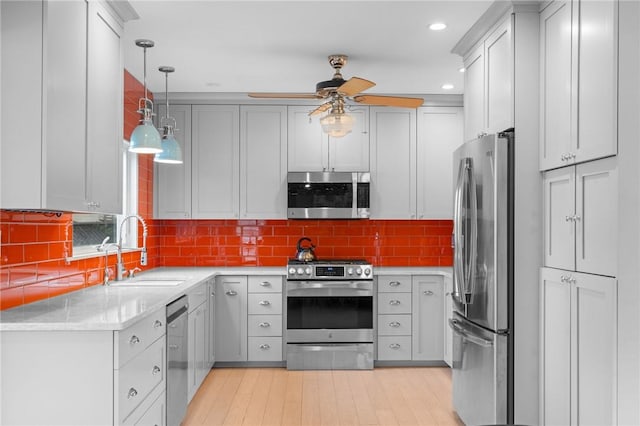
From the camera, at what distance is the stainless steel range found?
17.1ft

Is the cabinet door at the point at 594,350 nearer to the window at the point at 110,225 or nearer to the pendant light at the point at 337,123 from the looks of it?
the pendant light at the point at 337,123

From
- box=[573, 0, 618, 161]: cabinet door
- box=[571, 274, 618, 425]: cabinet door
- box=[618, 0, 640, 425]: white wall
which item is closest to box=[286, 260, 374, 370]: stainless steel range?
box=[571, 274, 618, 425]: cabinet door

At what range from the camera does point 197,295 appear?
441cm

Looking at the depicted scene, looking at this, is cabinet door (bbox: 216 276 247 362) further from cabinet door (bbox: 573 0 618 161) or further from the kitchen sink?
cabinet door (bbox: 573 0 618 161)

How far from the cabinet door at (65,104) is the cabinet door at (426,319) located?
344 centimetres

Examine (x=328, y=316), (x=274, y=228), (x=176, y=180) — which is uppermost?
(x=176, y=180)

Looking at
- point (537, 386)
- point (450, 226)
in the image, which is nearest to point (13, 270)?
point (537, 386)

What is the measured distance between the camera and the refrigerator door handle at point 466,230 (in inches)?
134

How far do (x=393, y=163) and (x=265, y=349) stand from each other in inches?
87.7

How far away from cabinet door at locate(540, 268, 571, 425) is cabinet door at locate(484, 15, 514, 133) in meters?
0.92

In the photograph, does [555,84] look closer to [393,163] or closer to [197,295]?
[393,163]

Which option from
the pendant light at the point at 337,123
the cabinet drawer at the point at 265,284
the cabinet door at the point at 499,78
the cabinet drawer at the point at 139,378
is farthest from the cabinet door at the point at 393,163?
the cabinet drawer at the point at 139,378

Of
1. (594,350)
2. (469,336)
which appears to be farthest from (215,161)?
(594,350)

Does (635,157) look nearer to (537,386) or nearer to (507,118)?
(507,118)
